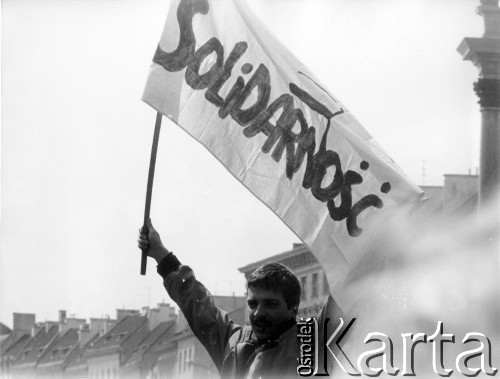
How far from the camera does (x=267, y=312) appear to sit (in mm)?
4594

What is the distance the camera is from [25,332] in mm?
62312

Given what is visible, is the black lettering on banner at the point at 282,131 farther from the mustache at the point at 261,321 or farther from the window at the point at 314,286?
the window at the point at 314,286

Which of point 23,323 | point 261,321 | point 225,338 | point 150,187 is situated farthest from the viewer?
point 23,323

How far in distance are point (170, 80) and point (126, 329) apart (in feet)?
181

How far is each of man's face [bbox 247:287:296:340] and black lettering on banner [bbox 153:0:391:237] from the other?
44.1 inches

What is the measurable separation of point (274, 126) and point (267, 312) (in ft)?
4.76

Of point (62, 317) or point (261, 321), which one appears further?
point (62, 317)

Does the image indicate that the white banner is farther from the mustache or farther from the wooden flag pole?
the mustache

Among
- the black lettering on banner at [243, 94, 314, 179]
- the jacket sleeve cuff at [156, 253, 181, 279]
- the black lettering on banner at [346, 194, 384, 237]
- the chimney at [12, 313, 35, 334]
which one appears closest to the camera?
the jacket sleeve cuff at [156, 253, 181, 279]

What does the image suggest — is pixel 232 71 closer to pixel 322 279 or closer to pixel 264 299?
pixel 264 299

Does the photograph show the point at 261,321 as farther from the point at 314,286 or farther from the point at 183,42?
the point at 314,286

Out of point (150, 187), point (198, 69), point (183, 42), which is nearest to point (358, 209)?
point (150, 187)

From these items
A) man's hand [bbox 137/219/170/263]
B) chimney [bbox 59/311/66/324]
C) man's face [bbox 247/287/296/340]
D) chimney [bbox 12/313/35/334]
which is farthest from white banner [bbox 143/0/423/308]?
chimney [bbox 59/311/66/324]

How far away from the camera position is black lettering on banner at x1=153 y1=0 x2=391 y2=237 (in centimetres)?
570
